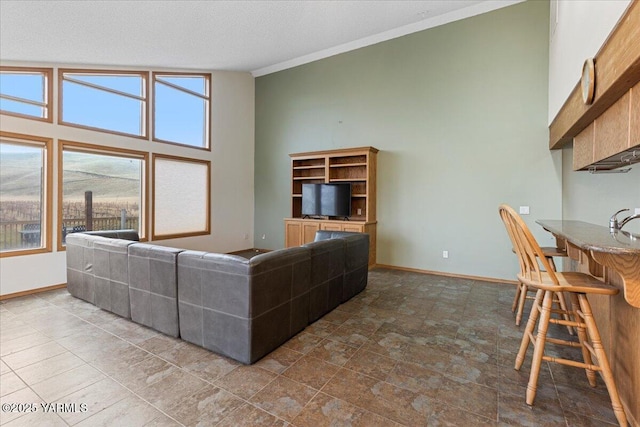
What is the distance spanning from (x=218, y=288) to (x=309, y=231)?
3.52m

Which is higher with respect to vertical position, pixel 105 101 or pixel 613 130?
pixel 105 101

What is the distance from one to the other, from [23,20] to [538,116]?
6301 mm

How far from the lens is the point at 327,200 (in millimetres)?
5570

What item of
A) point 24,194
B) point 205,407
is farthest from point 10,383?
point 24,194

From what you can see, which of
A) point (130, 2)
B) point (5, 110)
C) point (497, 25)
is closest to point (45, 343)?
point (5, 110)

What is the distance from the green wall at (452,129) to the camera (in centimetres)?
420

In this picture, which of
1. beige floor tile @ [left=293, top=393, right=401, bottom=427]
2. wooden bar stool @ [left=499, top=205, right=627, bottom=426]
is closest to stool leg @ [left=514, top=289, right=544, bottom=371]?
wooden bar stool @ [left=499, top=205, right=627, bottom=426]

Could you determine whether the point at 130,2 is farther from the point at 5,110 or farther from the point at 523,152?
the point at 523,152

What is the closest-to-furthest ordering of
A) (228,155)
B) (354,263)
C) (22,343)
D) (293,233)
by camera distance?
(22,343)
(354,263)
(293,233)
(228,155)

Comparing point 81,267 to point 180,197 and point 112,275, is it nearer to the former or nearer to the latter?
point 112,275

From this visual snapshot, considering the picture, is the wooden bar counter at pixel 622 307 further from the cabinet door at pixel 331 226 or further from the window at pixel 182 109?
the window at pixel 182 109

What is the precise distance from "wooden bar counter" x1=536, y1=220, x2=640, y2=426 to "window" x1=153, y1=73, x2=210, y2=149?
5960mm

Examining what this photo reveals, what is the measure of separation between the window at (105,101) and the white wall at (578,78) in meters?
5.88

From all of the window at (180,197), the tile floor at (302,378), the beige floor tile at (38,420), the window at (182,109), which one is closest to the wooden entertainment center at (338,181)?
the window at (180,197)
